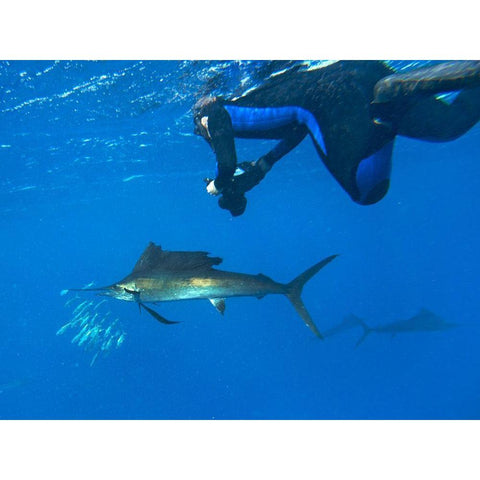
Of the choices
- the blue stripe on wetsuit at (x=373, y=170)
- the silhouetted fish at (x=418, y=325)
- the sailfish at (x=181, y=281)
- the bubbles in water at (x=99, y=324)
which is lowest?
the silhouetted fish at (x=418, y=325)

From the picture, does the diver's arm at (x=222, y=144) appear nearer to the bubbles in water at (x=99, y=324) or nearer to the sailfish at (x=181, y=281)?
the sailfish at (x=181, y=281)

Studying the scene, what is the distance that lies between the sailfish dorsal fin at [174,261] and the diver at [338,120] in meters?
0.83

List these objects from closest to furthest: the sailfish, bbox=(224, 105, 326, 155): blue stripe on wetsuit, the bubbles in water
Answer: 1. the sailfish
2. bbox=(224, 105, 326, 155): blue stripe on wetsuit
3. the bubbles in water

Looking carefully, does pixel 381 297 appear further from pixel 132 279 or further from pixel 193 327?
pixel 132 279

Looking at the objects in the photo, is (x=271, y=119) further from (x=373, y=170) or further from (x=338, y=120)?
(x=373, y=170)

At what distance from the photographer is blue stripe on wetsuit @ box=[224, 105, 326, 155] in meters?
4.85

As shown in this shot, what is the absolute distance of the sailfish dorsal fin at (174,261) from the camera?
3855 mm

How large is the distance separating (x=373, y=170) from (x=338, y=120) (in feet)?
3.27

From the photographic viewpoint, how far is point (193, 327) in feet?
124

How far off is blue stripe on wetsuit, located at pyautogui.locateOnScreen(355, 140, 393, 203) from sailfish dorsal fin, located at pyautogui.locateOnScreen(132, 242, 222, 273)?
2553 millimetres

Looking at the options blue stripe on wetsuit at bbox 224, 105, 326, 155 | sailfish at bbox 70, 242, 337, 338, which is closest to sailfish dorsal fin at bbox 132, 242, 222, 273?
sailfish at bbox 70, 242, 337, 338

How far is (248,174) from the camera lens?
444cm

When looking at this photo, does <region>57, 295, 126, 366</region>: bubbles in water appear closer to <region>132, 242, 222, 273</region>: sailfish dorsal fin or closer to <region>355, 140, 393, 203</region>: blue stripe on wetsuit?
<region>132, 242, 222, 273</region>: sailfish dorsal fin

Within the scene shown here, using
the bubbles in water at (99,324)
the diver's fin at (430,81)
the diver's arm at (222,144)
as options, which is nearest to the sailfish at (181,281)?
the diver's arm at (222,144)
